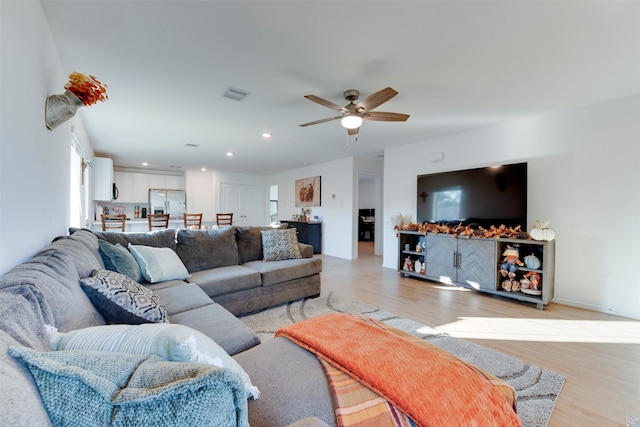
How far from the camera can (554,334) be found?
2404 millimetres

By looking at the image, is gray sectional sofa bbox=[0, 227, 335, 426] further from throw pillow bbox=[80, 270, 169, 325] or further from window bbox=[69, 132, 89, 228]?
window bbox=[69, 132, 89, 228]

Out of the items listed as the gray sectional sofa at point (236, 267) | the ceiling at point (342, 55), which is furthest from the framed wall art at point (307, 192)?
the gray sectional sofa at point (236, 267)

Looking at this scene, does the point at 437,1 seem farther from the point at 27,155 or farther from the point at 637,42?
the point at 27,155

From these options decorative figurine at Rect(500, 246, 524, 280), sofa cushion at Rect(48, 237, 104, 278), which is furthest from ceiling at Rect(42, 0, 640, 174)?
decorative figurine at Rect(500, 246, 524, 280)

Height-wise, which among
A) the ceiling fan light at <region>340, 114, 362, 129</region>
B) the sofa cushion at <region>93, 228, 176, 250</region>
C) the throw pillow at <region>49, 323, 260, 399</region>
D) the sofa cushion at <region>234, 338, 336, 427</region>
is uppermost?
the ceiling fan light at <region>340, 114, 362, 129</region>

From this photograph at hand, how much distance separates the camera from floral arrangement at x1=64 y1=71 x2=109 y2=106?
159 centimetres

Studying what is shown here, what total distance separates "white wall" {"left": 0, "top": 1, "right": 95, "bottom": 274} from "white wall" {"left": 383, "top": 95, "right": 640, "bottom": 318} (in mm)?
4577

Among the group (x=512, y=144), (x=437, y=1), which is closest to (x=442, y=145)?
(x=512, y=144)

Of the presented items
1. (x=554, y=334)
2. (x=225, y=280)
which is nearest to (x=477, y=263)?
(x=554, y=334)

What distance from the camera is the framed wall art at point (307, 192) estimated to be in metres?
6.72

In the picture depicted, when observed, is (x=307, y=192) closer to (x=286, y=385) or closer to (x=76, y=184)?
(x=76, y=184)

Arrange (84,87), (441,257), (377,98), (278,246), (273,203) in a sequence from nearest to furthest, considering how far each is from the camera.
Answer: (84,87)
(377,98)
(278,246)
(441,257)
(273,203)

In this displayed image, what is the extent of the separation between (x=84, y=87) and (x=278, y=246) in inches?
90.0

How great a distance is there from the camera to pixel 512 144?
3549 millimetres
